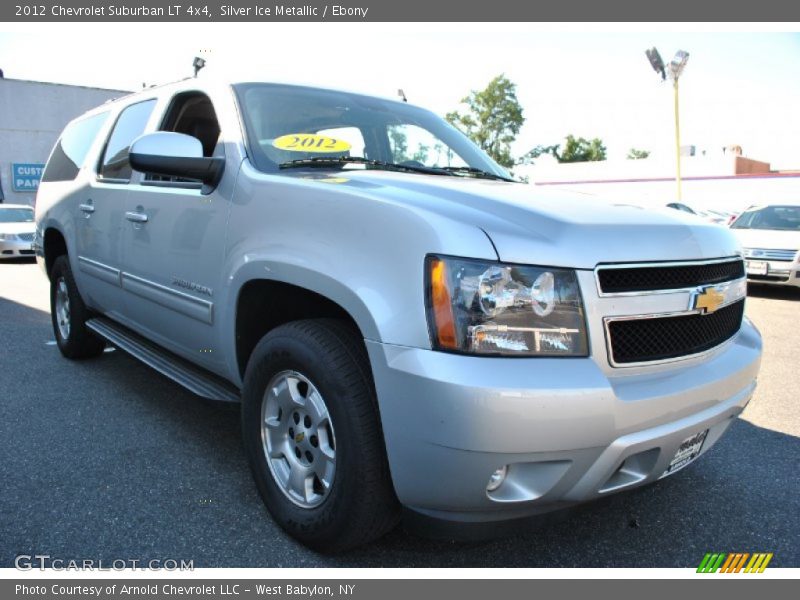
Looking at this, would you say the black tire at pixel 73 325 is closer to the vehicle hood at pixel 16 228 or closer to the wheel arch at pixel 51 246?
the wheel arch at pixel 51 246

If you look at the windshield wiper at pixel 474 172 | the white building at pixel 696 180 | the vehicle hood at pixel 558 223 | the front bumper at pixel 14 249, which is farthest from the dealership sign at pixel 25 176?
the vehicle hood at pixel 558 223

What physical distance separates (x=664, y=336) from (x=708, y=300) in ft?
0.89

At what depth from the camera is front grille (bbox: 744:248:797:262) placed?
896cm

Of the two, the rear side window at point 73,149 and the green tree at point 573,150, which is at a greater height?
the green tree at point 573,150

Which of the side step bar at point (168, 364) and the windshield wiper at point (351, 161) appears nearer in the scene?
the windshield wiper at point (351, 161)

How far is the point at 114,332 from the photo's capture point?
393 cm

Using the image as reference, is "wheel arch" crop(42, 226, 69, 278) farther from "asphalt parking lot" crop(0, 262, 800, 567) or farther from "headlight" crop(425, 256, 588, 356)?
"headlight" crop(425, 256, 588, 356)

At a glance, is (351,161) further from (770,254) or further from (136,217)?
(770,254)

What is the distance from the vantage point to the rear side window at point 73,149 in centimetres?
454

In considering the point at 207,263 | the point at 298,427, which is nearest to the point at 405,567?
the point at 298,427

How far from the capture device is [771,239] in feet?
30.5

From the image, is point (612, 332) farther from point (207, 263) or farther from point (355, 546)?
point (207, 263)

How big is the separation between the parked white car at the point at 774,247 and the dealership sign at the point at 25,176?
2632 centimetres

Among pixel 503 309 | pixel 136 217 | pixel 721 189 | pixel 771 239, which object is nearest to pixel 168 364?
pixel 136 217
